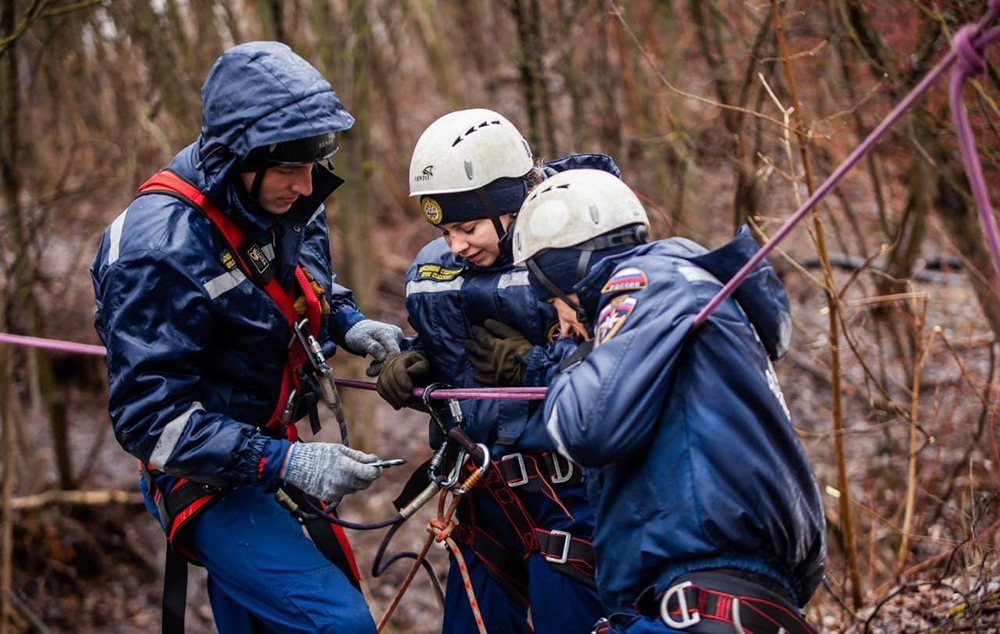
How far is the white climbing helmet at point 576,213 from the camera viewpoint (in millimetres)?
2691

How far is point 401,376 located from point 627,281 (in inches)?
48.1

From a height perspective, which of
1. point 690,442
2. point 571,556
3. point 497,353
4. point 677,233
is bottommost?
point 571,556

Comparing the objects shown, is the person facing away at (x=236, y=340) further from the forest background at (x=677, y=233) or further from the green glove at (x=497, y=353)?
the forest background at (x=677, y=233)

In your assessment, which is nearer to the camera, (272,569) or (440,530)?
(272,569)

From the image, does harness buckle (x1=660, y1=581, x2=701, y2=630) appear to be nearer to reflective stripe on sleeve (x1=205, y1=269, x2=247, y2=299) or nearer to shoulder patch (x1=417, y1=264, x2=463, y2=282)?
shoulder patch (x1=417, y1=264, x2=463, y2=282)

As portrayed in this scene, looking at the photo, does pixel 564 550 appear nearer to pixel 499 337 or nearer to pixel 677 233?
pixel 499 337

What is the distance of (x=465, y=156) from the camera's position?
3.34 metres

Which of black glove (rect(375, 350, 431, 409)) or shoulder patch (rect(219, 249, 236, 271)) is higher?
→ shoulder patch (rect(219, 249, 236, 271))

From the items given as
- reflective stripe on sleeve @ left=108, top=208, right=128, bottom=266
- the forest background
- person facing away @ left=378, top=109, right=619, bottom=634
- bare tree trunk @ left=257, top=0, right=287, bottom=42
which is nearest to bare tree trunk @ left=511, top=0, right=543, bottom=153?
the forest background

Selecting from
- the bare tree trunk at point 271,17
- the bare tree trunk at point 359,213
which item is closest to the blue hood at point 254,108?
the bare tree trunk at point 271,17

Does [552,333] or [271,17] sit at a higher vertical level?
[271,17]

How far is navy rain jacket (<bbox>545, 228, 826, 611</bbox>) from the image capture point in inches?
93.4

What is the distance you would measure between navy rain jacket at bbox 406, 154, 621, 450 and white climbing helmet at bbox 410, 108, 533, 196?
0.23 m

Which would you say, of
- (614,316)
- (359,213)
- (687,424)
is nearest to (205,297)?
(614,316)
